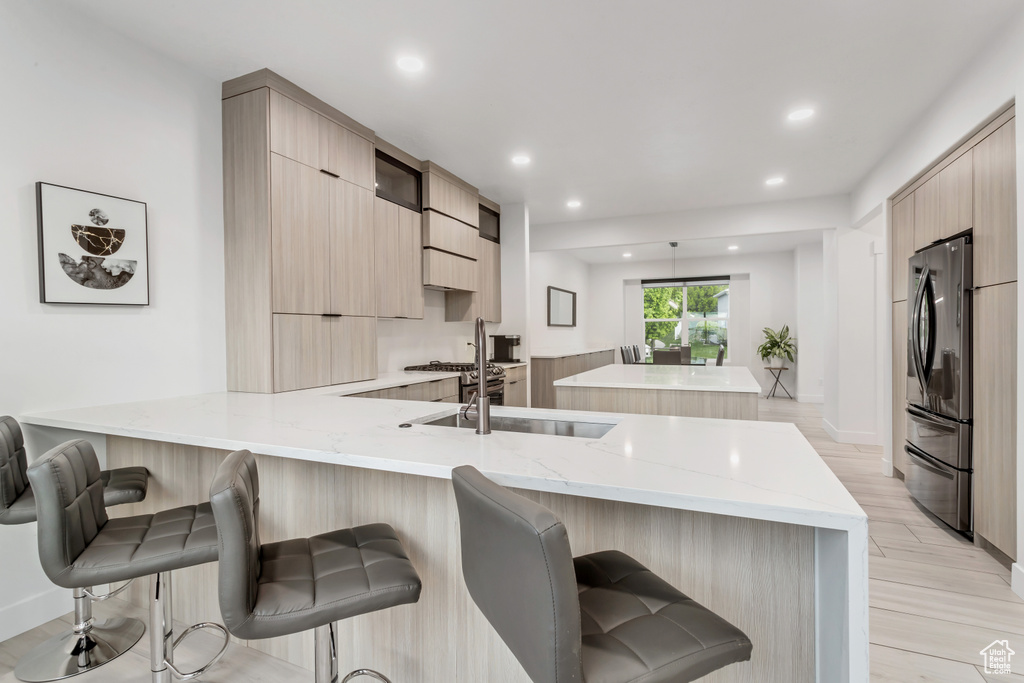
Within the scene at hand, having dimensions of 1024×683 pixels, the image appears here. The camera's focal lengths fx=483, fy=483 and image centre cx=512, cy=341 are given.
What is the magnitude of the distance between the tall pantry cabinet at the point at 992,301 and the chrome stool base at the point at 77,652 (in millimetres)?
3870

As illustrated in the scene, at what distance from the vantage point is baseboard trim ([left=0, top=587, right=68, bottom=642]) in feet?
6.41

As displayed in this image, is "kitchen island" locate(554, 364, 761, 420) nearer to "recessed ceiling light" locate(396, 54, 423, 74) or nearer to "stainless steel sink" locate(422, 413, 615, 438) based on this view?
"stainless steel sink" locate(422, 413, 615, 438)

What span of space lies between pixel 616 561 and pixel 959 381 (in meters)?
2.67

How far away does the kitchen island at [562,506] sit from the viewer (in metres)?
1.01

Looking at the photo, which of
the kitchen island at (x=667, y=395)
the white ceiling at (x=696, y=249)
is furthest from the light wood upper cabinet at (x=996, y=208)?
the white ceiling at (x=696, y=249)

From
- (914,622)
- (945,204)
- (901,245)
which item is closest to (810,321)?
(901,245)

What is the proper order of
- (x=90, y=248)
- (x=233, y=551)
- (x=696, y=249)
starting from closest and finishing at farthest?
(x=233, y=551) < (x=90, y=248) < (x=696, y=249)

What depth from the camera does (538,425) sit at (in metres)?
1.95

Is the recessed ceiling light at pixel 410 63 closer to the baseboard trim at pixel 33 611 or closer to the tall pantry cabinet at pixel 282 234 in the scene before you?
the tall pantry cabinet at pixel 282 234

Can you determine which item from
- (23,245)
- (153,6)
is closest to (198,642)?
(23,245)

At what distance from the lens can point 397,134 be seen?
11.6 ft

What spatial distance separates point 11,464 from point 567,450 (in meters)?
1.95

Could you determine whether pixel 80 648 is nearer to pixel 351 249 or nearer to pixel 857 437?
pixel 351 249

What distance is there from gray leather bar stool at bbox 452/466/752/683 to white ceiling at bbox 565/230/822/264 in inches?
243
